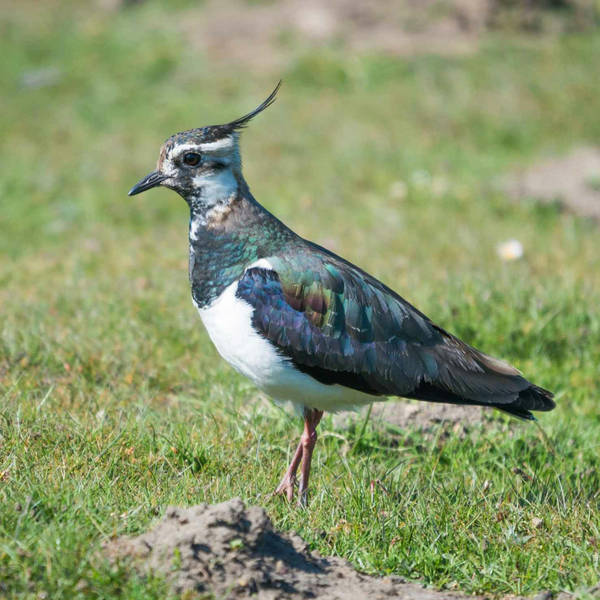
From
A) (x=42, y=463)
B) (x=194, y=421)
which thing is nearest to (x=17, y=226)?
(x=194, y=421)

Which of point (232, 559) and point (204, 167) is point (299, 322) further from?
point (232, 559)

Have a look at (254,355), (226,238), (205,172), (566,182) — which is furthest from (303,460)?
(566,182)

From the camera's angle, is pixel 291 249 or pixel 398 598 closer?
pixel 398 598

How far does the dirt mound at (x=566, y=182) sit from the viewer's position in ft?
28.8

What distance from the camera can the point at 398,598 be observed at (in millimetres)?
3307

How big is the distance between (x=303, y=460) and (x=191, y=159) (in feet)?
4.73

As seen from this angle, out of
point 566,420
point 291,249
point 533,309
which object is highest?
point 291,249

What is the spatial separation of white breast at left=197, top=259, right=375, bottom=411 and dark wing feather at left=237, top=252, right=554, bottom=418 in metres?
0.04

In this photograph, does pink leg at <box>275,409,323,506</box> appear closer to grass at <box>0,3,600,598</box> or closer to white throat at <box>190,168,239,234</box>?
grass at <box>0,3,600,598</box>

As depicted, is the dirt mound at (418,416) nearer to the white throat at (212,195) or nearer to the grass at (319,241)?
the grass at (319,241)

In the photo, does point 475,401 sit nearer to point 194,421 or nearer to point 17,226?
point 194,421

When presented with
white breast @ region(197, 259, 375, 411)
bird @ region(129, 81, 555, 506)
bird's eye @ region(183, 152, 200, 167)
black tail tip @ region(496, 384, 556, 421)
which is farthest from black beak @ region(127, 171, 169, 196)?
black tail tip @ region(496, 384, 556, 421)

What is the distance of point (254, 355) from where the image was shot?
158 inches

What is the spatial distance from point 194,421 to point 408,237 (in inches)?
147
